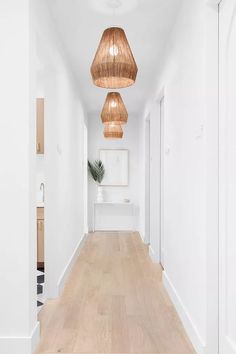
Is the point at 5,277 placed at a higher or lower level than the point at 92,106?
lower

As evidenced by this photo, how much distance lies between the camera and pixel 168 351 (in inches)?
99.3

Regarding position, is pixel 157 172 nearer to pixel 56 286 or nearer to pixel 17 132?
pixel 56 286

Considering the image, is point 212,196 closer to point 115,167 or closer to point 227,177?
point 227,177

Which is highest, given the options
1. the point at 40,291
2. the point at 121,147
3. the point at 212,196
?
the point at 121,147

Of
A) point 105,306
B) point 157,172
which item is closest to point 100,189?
point 157,172

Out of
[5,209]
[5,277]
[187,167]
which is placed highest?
[187,167]

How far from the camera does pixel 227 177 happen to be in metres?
2.17

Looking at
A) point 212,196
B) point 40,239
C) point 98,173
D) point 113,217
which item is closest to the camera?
point 212,196

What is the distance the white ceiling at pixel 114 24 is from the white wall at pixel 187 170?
0.18 m

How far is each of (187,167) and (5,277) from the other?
1605 millimetres

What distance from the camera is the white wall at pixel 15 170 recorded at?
8.07 ft

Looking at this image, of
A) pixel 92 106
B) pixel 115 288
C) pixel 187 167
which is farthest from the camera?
pixel 92 106

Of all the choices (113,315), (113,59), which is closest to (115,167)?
(113,315)

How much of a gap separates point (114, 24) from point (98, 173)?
4.82 metres
